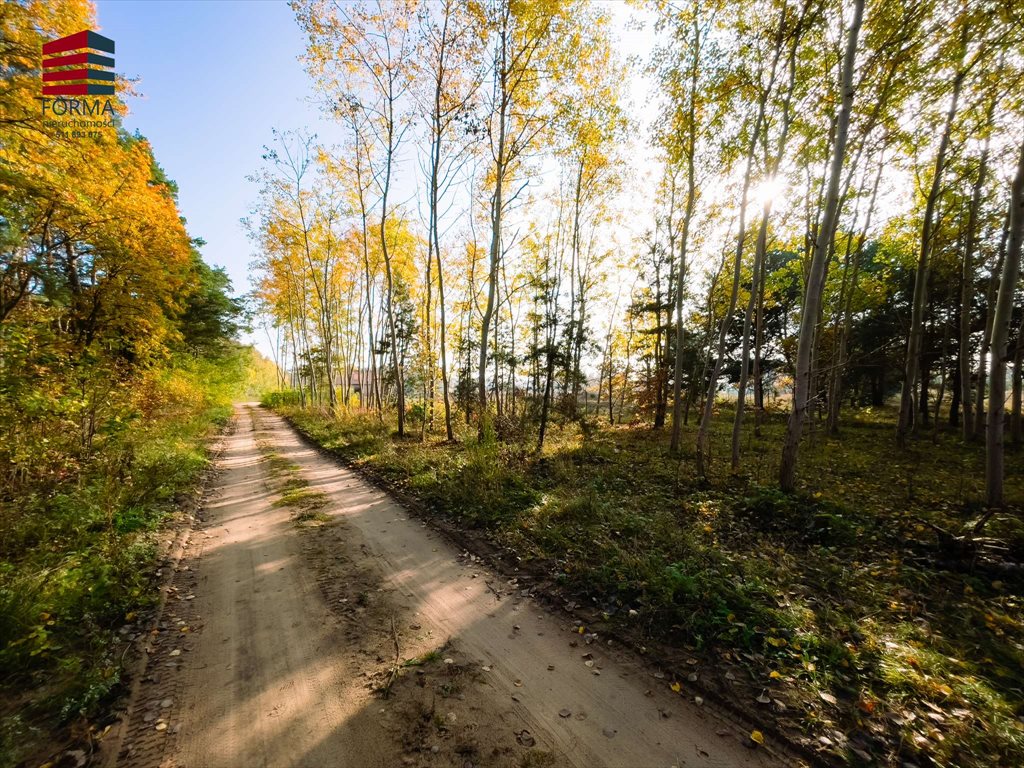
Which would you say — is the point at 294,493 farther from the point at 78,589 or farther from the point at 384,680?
the point at 384,680

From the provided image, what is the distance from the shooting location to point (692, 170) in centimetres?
955

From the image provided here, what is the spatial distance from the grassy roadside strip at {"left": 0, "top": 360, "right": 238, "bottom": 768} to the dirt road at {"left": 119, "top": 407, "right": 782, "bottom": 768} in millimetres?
275

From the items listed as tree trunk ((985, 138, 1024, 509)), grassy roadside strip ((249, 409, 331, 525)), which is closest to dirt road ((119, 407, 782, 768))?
grassy roadside strip ((249, 409, 331, 525))

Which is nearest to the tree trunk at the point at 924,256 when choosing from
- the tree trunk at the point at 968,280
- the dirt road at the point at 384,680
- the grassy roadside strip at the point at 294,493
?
the tree trunk at the point at 968,280

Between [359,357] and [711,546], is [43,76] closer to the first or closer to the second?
[711,546]

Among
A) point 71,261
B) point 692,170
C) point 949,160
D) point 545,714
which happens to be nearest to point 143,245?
point 71,261

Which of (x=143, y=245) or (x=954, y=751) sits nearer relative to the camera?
(x=954, y=751)

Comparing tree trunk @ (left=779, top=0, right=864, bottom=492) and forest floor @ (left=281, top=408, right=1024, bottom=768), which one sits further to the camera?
tree trunk @ (left=779, top=0, right=864, bottom=492)

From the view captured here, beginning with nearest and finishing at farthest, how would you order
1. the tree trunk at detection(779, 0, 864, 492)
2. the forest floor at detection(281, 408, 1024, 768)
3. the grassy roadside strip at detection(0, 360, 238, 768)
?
1. the grassy roadside strip at detection(0, 360, 238, 768)
2. the forest floor at detection(281, 408, 1024, 768)
3. the tree trunk at detection(779, 0, 864, 492)

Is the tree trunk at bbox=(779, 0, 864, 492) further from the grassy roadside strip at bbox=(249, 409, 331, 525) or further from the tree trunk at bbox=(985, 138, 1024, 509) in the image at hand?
the grassy roadside strip at bbox=(249, 409, 331, 525)

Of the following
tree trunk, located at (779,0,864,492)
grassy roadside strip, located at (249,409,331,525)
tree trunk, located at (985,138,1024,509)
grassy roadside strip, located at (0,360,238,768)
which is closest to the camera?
grassy roadside strip, located at (0,360,238,768)

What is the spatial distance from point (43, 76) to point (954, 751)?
44.5 feet

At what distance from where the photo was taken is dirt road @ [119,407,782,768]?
8.39 feet

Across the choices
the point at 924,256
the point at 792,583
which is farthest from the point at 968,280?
the point at 792,583
